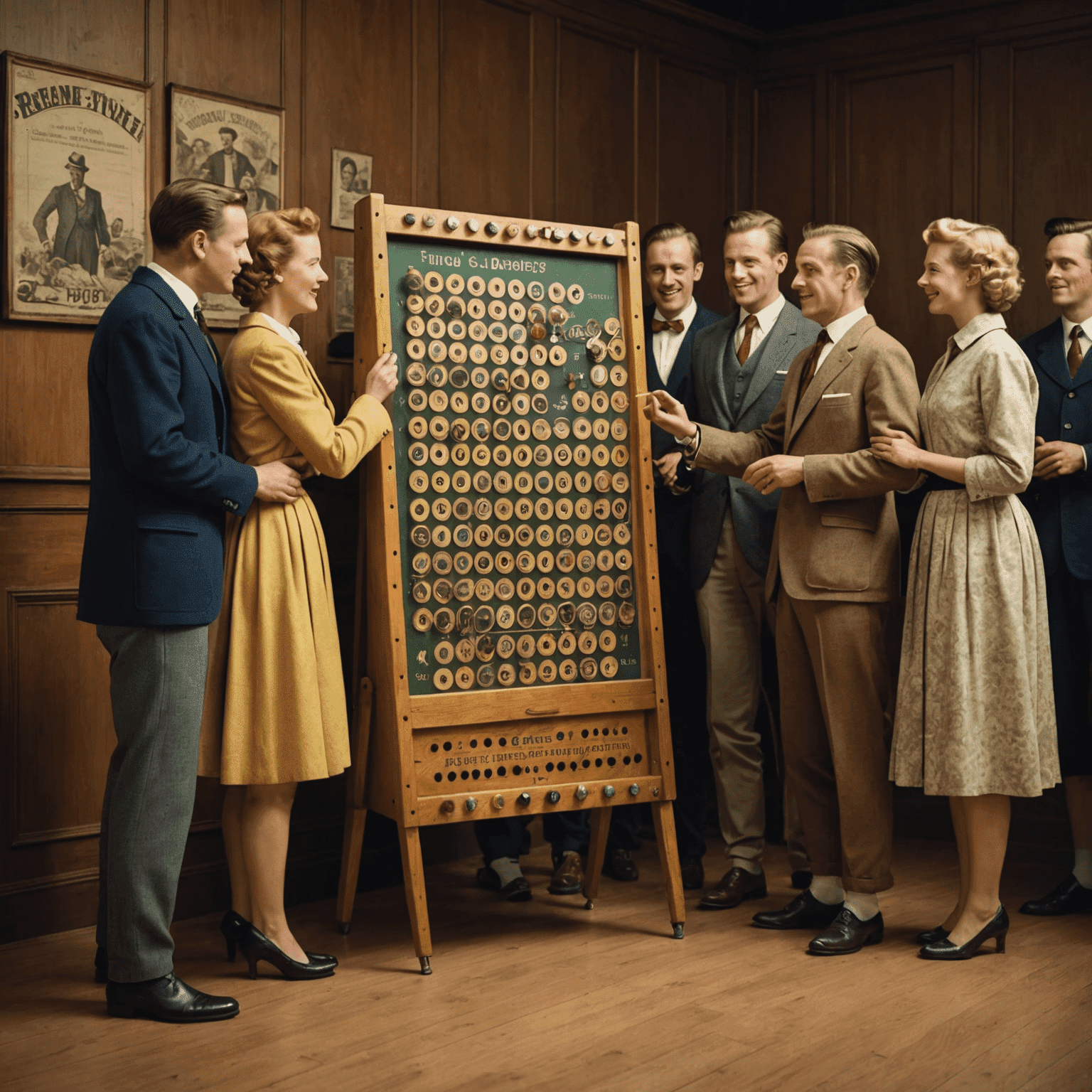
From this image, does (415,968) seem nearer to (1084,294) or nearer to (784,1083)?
(784,1083)

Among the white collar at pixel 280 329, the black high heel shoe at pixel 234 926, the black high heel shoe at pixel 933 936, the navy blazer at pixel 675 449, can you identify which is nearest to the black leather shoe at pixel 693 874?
the black high heel shoe at pixel 933 936

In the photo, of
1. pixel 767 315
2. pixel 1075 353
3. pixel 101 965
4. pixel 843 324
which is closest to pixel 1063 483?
pixel 1075 353

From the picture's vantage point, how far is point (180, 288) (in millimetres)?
2838

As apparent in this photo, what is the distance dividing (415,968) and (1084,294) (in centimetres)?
261

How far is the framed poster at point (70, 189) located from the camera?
3225 millimetres

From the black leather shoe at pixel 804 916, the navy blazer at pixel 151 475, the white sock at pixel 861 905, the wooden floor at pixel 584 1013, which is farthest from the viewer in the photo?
the black leather shoe at pixel 804 916

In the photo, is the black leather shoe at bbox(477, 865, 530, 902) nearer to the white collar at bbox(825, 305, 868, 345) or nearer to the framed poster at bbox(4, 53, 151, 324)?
the white collar at bbox(825, 305, 868, 345)

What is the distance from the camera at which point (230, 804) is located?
10.1 feet

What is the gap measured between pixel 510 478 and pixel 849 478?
832 mm

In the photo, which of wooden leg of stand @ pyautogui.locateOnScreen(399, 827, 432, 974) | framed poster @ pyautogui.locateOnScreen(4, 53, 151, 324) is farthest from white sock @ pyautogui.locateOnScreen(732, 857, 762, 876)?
framed poster @ pyautogui.locateOnScreen(4, 53, 151, 324)

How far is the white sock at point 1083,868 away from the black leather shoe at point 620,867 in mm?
1260

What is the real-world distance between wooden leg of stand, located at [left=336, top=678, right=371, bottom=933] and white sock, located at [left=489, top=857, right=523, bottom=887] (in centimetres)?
50

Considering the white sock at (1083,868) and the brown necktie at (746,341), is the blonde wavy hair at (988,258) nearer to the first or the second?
the brown necktie at (746,341)

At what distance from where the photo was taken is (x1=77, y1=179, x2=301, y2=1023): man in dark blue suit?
2686mm
